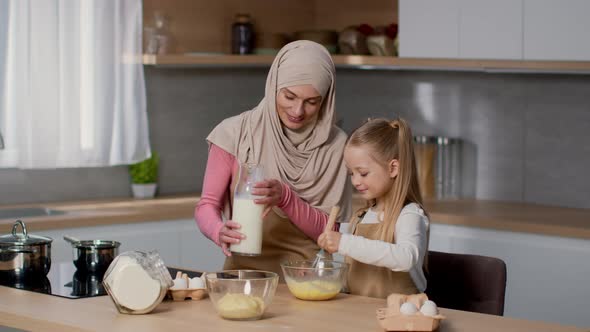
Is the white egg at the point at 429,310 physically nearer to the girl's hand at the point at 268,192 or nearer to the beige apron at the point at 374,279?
the beige apron at the point at 374,279

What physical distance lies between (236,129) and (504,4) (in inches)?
67.5

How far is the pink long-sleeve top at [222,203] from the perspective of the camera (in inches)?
120

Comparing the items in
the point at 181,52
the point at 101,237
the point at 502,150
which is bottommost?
the point at 101,237

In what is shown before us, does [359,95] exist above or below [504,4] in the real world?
below

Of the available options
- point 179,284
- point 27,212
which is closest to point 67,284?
point 179,284

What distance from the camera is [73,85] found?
4742 mm

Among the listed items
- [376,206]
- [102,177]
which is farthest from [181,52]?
[376,206]

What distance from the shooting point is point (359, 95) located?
5531 millimetres

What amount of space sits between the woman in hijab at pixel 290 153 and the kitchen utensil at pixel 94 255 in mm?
283

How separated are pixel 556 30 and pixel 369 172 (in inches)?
70.0

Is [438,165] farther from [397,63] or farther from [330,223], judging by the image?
[330,223]

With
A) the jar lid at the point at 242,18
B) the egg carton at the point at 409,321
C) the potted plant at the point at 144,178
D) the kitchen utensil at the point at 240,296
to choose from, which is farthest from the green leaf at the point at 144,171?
the egg carton at the point at 409,321

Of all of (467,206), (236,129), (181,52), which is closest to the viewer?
(236,129)

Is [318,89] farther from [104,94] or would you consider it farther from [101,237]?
[104,94]
